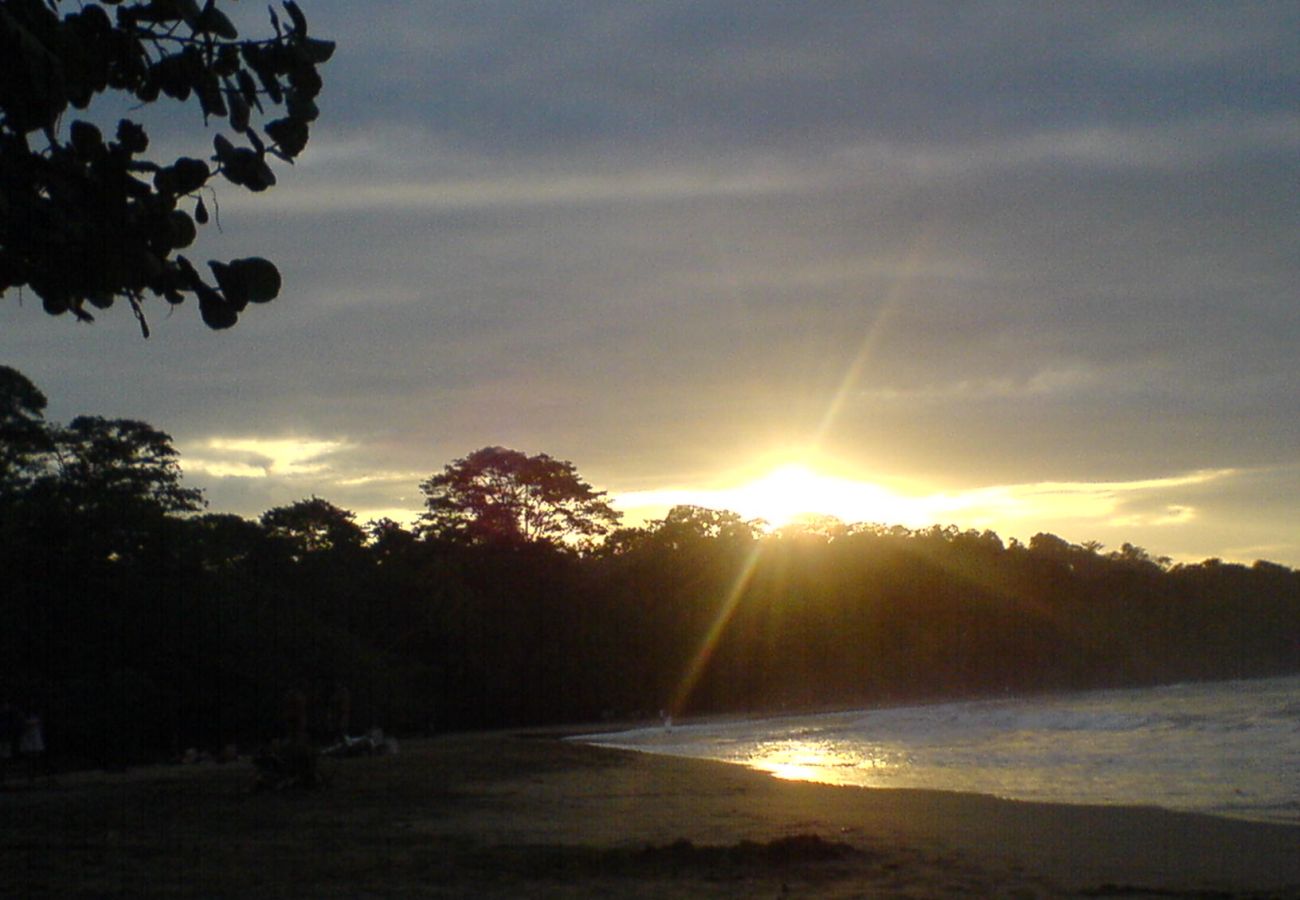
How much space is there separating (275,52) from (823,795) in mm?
12376

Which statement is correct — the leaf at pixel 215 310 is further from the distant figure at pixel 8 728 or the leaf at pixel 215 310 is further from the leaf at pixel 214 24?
the distant figure at pixel 8 728

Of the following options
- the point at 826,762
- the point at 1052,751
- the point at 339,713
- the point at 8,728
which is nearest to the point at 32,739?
the point at 8,728

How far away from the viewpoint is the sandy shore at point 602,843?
7.86 meters

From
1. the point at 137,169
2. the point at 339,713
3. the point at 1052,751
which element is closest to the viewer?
the point at 137,169

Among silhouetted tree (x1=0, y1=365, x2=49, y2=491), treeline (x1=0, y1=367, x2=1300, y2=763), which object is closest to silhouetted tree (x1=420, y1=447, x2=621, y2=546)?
treeline (x1=0, y1=367, x2=1300, y2=763)

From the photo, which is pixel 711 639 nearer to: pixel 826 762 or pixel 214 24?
pixel 826 762

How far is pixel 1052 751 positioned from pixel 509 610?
972 inches

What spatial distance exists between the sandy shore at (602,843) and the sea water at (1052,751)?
82.7 inches

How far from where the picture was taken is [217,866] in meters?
8.41

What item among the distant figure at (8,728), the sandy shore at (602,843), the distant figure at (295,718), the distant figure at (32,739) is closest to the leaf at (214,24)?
the sandy shore at (602,843)

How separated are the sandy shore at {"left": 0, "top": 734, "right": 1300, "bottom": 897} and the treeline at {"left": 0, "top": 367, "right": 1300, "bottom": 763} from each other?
3687 mm

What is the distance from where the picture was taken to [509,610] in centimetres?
4431

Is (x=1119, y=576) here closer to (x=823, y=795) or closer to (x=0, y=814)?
(x=823, y=795)

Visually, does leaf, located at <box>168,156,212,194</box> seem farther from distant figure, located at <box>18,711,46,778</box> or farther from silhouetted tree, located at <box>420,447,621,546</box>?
silhouetted tree, located at <box>420,447,621,546</box>
